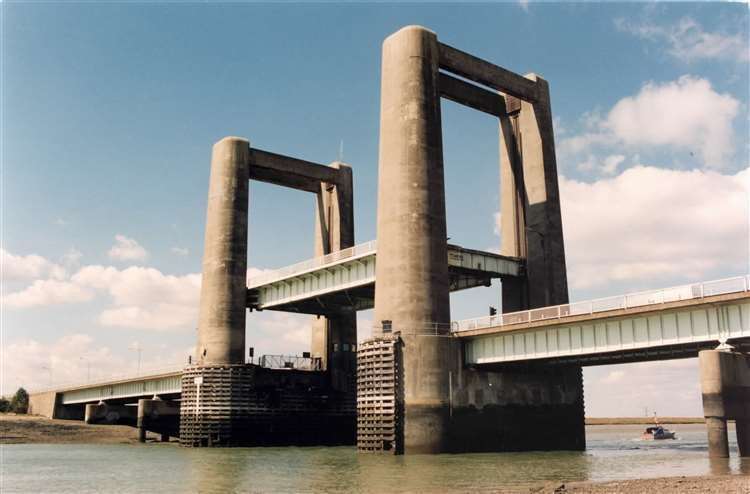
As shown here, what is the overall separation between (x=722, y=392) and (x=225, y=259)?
56778mm

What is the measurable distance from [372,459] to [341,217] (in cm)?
4609

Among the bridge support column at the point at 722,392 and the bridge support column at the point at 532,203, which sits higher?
the bridge support column at the point at 532,203

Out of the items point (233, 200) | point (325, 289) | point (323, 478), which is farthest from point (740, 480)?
point (233, 200)

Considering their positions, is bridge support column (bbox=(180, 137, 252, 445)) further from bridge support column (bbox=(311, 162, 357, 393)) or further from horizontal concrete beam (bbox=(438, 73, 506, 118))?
horizontal concrete beam (bbox=(438, 73, 506, 118))

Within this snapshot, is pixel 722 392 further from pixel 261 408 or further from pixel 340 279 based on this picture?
pixel 261 408

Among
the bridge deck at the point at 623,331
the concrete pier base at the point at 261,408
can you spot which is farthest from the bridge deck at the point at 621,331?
the concrete pier base at the point at 261,408

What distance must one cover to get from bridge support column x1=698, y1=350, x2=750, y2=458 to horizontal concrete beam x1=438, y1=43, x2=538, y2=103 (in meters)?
35.2

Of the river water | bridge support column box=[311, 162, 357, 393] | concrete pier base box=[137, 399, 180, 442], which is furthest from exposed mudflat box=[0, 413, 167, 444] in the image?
the river water

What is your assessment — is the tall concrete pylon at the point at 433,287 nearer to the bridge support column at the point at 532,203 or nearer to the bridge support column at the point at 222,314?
the bridge support column at the point at 532,203

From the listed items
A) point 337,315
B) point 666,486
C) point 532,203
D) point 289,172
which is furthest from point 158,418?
Answer: point 666,486

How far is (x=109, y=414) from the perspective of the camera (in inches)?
4496

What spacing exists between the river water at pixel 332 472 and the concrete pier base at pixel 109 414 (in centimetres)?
5074

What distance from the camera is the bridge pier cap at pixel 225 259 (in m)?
84.7

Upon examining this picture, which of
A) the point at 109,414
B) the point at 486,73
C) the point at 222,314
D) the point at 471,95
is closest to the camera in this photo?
the point at 486,73
